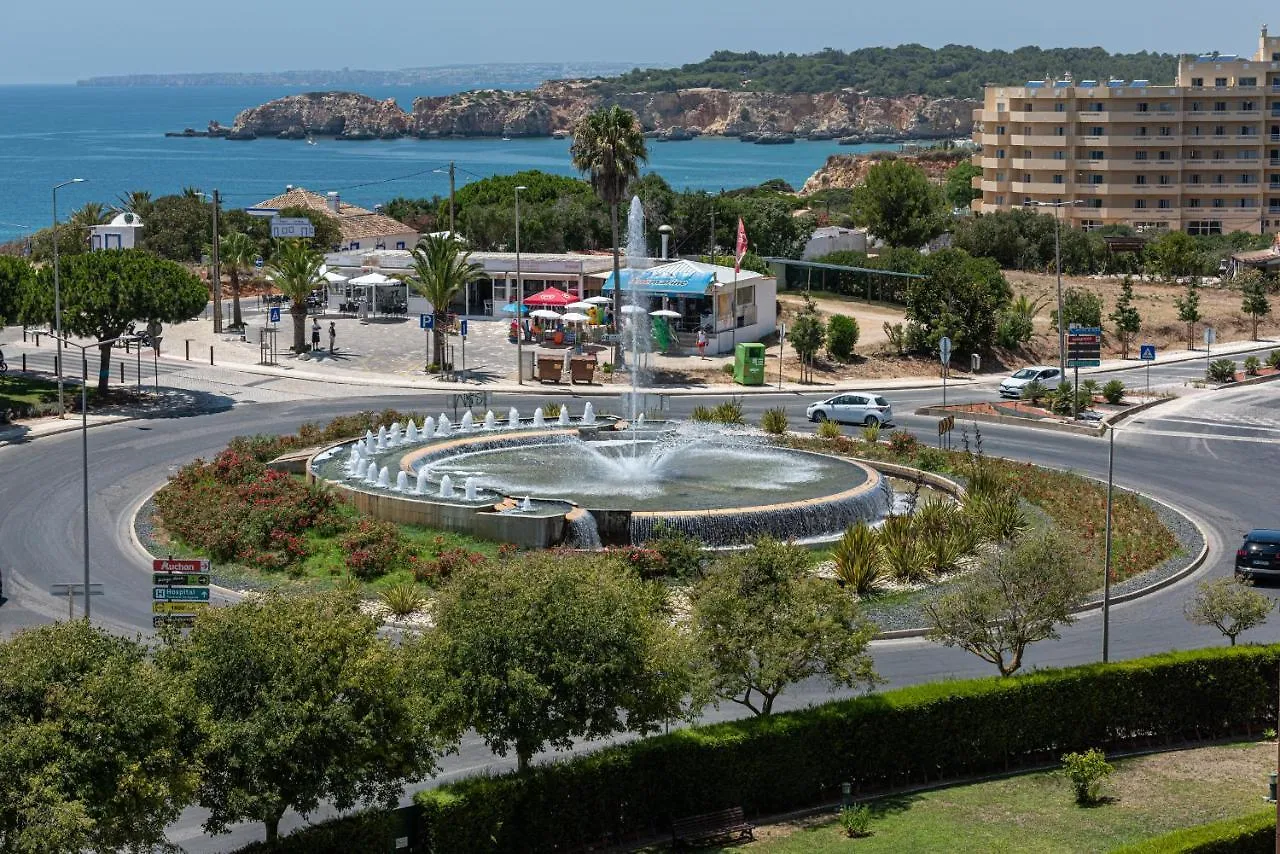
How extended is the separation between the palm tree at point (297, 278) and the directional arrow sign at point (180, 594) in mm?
45162

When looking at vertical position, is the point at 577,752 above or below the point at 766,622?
below

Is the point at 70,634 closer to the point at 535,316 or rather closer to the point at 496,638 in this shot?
the point at 496,638

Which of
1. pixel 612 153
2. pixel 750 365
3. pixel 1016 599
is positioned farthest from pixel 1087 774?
pixel 612 153

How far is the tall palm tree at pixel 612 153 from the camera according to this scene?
7188cm

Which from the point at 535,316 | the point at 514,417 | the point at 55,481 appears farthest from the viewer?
the point at 535,316

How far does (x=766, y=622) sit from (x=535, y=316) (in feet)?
164

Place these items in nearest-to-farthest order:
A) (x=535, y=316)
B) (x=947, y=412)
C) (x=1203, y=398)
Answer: (x=947, y=412) < (x=1203, y=398) < (x=535, y=316)

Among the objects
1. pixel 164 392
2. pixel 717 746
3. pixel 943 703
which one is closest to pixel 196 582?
pixel 717 746

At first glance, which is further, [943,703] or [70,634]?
[943,703]

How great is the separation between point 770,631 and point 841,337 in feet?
153

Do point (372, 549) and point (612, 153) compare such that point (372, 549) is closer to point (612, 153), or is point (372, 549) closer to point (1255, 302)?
point (612, 153)

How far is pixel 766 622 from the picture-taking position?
90.0 ft

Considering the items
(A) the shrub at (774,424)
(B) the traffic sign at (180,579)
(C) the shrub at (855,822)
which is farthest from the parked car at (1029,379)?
(B) the traffic sign at (180,579)

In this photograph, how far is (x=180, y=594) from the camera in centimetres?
2864
